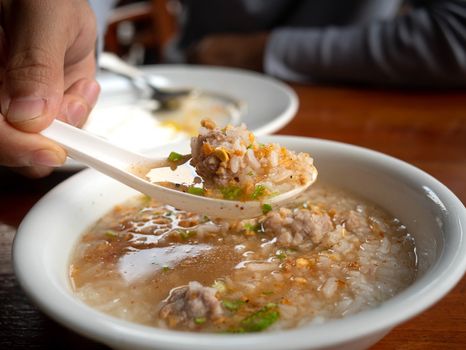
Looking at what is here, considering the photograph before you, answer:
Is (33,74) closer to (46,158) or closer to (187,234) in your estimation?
(46,158)

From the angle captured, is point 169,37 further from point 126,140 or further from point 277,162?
point 277,162

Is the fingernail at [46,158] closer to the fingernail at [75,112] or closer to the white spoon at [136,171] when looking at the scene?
the white spoon at [136,171]

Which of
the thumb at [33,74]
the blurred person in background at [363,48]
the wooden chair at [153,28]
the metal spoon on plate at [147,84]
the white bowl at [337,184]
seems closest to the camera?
the white bowl at [337,184]

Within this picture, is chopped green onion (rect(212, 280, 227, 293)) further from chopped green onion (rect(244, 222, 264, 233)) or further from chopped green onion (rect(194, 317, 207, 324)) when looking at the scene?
chopped green onion (rect(244, 222, 264, 233))

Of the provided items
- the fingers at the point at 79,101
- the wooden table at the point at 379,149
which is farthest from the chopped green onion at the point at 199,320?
the fingers at the point at 79,101

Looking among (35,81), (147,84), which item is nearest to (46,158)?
(35,81)

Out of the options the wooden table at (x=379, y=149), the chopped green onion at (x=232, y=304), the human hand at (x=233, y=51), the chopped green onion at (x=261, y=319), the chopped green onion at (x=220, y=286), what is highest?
the chopped green onion at (x=261, y=319)
